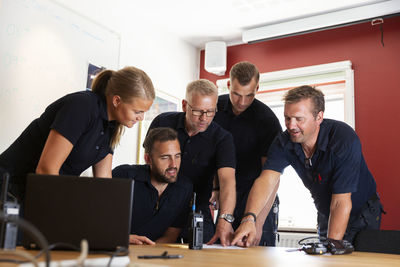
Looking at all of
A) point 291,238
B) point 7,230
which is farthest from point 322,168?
point 291,238

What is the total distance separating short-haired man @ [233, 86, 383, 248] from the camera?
1966mm

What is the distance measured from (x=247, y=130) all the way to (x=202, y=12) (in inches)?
82.3

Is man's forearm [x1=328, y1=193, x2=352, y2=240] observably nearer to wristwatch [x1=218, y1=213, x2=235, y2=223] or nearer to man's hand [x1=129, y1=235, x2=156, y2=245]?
wristwatch [x1=218, y1=213, x2=235, y2=223]

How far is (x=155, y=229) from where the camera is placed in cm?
223

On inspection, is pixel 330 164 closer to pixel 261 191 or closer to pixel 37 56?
pixel 261 191

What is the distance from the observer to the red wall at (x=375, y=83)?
12.6 feet

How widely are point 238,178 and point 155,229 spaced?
0.68 meters

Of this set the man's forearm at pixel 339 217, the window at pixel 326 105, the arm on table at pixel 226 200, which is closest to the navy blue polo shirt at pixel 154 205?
the arm on table at pixel 226 200

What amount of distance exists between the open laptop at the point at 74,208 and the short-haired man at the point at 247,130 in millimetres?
1507

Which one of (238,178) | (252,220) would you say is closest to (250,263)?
(252,220)

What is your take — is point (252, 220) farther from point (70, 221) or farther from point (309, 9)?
point (309, 9)

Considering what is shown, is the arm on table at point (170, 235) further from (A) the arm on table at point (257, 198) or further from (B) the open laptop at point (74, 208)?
(B) the open laptop at point (74, 208)

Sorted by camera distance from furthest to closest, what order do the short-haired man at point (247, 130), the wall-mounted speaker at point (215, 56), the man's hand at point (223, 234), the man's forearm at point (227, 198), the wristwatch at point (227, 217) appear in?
1. the wall-mounted speaker at point (215, 56)
2. the short-haired man at point (247, 130)
3. the man's forearm at point (227, 198)
4. the wristwatch at point (227, 217)
5. the man's hand at point (223, 234)

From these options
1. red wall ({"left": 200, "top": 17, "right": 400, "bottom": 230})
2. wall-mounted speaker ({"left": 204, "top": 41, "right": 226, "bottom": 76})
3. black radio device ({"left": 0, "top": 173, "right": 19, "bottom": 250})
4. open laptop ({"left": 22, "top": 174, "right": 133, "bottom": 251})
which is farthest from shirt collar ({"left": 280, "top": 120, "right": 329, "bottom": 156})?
wall-mounted speaker ({"left": 204, "top": 41, "right": 226, "bottom": 76})
